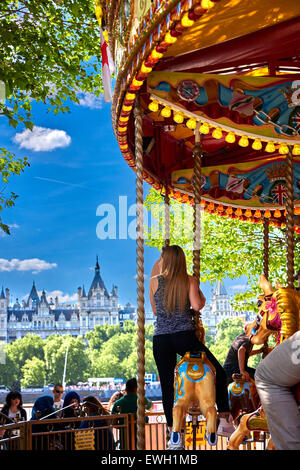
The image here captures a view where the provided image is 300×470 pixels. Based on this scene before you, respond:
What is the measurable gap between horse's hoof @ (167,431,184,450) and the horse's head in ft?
2.95

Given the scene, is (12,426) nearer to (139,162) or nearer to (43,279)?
(139,162)

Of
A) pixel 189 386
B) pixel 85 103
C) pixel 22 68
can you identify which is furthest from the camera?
pixel 85 103

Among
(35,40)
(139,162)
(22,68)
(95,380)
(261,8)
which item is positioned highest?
(35,40)

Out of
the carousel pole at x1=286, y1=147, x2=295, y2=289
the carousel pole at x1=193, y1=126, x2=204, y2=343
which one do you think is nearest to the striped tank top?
the carousel pole at x1=193, y1=126, x2=204, y2=343

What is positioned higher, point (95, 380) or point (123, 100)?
point (123, 100)

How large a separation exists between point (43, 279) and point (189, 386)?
4437 inches

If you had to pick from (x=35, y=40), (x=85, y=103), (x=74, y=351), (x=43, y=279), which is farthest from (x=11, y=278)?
(x=35, y=40)

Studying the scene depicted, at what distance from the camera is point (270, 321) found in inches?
180

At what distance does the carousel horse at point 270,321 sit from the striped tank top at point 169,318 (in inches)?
19.9

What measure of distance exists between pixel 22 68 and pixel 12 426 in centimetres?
492

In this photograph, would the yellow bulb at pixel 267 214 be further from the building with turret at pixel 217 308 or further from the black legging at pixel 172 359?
the building with turret at pixel 217 308

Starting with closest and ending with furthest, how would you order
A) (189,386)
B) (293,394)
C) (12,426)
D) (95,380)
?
(293,394), (189,386), (12,426), (95,380)

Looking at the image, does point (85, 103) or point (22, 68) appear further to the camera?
point (85, 103)

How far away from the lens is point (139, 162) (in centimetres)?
480
